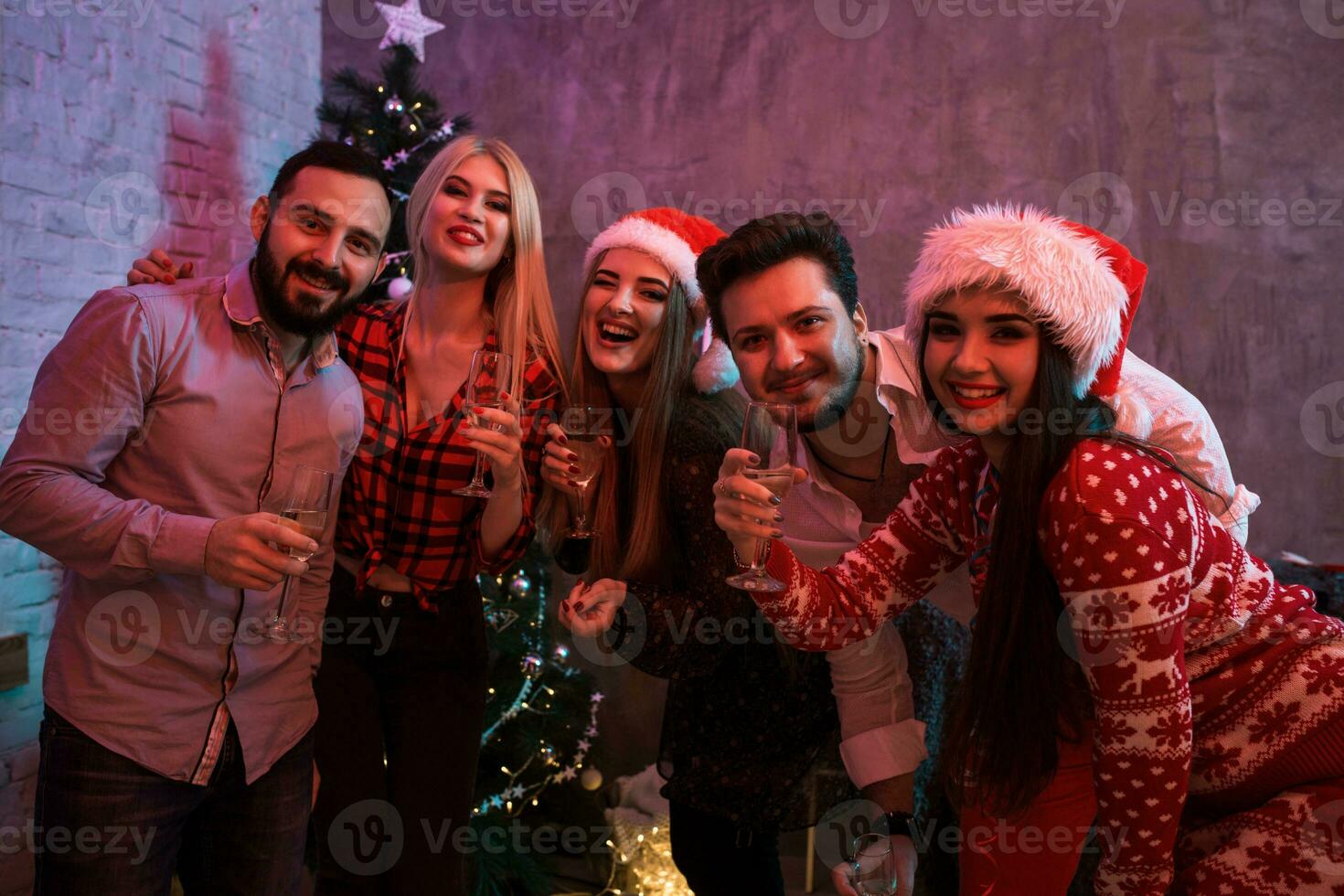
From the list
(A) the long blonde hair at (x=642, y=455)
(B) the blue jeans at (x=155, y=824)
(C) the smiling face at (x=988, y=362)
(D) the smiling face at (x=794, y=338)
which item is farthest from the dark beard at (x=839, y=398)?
(B) the blue jeans at (x=155, y=824)

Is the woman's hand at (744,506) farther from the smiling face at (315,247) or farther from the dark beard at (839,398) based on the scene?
the smiling face at (315,247)

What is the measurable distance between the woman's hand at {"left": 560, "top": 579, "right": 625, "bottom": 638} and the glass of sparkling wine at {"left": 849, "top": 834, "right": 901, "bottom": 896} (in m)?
0.60

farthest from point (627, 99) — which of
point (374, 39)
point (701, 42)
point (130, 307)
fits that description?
point (130, 307)

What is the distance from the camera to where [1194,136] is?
3.25 meters

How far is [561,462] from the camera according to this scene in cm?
192

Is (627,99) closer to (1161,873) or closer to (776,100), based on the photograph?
(776,100)

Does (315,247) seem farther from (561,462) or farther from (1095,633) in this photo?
(1095,633)

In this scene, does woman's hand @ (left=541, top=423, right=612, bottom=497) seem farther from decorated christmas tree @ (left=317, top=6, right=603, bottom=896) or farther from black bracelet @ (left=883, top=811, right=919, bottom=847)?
decorated christmas tree @ (left=317, top=6, right=603, bottom=896)

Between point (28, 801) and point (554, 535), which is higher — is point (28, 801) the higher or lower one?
the lower one

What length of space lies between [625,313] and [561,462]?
403 mm

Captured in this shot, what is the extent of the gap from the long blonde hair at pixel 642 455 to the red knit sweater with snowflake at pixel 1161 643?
72 cm

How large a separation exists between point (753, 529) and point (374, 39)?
3519 mm

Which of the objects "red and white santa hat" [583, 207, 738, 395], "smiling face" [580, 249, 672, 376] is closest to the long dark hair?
"red and white santa hat" [583, 207, 738, 395]

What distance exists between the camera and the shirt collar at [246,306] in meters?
1.83
